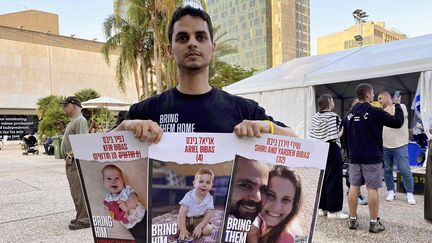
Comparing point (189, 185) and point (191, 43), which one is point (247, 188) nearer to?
point (189, 185)

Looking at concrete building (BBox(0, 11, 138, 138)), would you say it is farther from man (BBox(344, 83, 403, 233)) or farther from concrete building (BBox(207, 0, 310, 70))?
concrete building (BBox(207, 0, 310, 70))

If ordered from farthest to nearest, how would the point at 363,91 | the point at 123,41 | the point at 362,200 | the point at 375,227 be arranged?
the point at 123,41
the point at 362,200
the point at 363,91
the point at 375,227

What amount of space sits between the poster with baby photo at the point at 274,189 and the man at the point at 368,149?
348cm

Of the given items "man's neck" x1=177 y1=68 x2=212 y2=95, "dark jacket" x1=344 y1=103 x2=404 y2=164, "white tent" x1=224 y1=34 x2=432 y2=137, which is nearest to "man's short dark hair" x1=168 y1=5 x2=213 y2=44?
"man's neck" x1=177 y1=68 x2=212 y2=95

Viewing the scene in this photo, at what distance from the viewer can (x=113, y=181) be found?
1220 millimetres

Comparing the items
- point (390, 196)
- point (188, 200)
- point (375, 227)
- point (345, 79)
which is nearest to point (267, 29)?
point (345, 79)

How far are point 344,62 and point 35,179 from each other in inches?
350

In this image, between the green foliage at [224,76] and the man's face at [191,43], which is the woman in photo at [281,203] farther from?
the green foliage at [224,76]

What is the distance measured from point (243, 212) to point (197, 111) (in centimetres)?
45

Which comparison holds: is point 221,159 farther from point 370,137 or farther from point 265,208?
point 370,137

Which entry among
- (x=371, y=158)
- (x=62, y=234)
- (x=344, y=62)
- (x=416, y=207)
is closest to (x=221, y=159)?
(x=371, y=158)

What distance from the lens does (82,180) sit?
124 cm

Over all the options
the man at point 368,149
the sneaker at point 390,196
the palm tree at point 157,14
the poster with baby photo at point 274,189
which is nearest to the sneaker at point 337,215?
the man at point 368,149

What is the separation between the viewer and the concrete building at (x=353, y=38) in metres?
79.2
